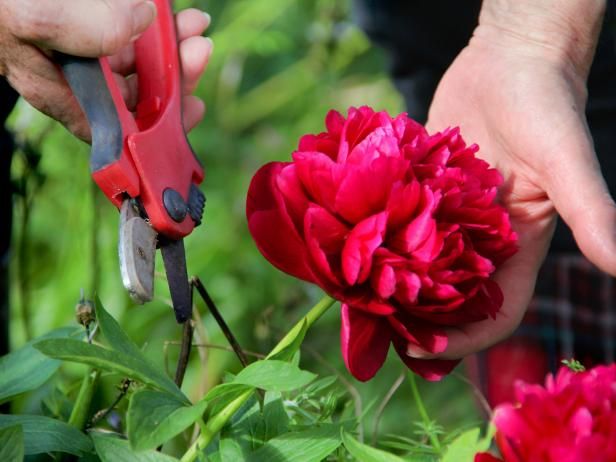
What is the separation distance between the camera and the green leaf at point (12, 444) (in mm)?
500

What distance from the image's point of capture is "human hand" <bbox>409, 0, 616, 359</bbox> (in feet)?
2.54

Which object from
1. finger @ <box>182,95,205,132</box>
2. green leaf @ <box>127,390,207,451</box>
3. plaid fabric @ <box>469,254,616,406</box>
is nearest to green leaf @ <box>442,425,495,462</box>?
green leaf @ <box>127,390,207,451</box>

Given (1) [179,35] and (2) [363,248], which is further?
(1) [179,35]

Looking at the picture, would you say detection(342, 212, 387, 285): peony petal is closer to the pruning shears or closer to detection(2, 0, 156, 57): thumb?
the pruning shears

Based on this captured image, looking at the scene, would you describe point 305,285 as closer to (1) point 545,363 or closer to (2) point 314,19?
(1) point 545,363

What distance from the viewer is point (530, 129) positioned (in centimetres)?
86

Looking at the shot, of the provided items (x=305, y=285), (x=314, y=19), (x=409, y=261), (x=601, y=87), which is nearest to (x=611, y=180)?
(x=601, y=87)

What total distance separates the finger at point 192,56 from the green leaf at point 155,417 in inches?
17.0

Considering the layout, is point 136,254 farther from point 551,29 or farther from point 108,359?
point 551,29

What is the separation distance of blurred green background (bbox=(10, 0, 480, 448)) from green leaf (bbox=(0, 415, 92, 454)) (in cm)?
51

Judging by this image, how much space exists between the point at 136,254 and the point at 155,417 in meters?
0.17

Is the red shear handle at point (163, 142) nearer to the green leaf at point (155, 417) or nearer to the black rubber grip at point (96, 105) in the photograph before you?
the black rubber grip at point (96, 105)

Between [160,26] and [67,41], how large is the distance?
0.19 m

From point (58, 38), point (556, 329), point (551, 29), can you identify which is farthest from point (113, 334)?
point (556, 329)
